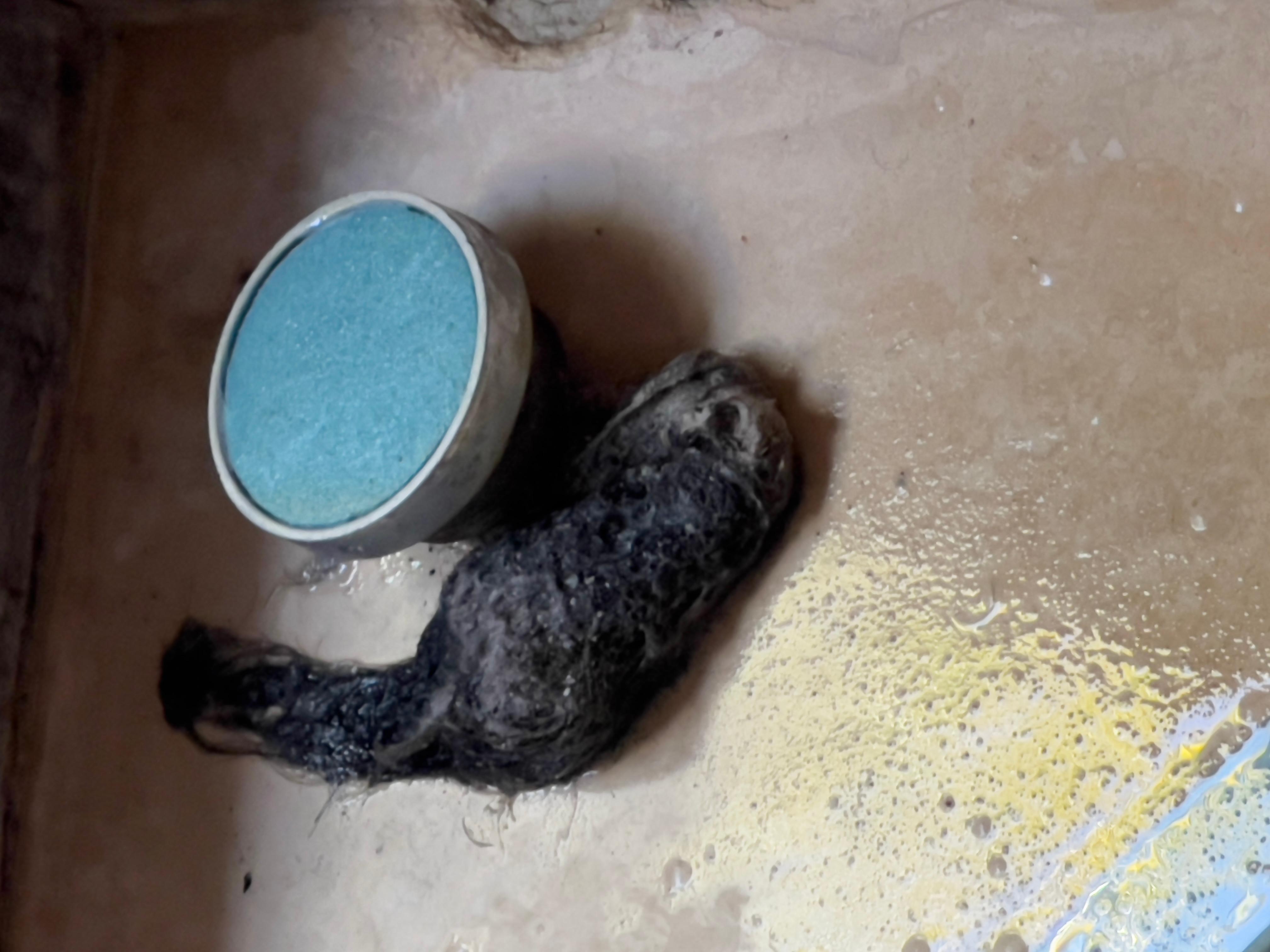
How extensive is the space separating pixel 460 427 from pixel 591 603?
0.54 feet

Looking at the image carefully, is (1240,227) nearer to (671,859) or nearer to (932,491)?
(932,491)

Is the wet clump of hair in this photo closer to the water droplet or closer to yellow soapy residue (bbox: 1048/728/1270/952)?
the water droplet

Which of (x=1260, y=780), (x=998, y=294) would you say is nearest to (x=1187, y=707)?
(x=1260, y=780)

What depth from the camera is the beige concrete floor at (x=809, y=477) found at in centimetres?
78

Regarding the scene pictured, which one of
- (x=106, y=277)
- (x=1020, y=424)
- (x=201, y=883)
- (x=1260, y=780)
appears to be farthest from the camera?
(x=106, y=277)

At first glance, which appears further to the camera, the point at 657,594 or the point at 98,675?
the point at 98,675

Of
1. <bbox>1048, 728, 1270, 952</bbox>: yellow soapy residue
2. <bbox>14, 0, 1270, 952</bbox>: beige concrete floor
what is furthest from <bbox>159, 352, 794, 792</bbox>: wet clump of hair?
<bbox>1048, 728, 1270, 952</bbox>: yellow soapy residue

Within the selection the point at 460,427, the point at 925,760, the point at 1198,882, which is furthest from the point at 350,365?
the point at 1198,882

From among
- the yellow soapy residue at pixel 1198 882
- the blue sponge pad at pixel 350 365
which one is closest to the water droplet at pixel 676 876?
the yellow soapy residue at pixel 1198 882

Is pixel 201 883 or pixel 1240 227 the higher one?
pixel 1240 227

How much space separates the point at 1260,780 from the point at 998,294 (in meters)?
0.40

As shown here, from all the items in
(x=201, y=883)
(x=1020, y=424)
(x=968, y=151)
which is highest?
(x=968, y=151)

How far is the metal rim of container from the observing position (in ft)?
2.39

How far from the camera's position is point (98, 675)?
101 cm
